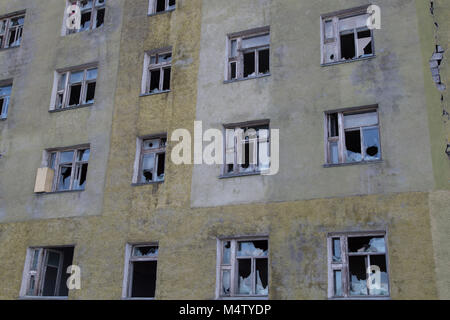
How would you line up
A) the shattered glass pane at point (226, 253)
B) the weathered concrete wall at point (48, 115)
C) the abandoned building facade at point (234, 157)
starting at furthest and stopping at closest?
the weathered concrete wall at point (48, 115) < the shattered glass pane at point (226, 253) < the abandoned building facade at point (234, 157)

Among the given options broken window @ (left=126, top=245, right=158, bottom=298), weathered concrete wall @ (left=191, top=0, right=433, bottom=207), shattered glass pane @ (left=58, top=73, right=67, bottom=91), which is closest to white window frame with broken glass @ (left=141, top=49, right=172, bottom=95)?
weathered concrete wall @ (left=191, top=0, right=433, bottom=207)

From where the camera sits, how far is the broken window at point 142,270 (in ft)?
48.2

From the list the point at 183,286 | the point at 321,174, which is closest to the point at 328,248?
the point at 321,174

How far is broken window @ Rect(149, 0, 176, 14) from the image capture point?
17500mm

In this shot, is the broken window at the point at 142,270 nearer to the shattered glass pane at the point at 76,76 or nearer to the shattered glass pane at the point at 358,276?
the shattered glass pane at the point at 358,276

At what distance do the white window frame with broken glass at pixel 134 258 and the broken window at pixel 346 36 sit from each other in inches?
272

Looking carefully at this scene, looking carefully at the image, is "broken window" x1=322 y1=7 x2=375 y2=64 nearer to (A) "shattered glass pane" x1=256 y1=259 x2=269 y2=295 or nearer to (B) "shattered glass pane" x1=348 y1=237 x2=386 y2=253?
(B) "shattered glass pane" x1=348 y1=237 x2=386 y2=253

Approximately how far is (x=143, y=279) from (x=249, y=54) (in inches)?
280

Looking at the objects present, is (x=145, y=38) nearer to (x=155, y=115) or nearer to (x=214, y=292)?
(x=155, y=115)

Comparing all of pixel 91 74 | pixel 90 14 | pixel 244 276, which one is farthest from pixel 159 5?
pixel 244 276

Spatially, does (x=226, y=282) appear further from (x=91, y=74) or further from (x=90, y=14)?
(x=90, y=14)

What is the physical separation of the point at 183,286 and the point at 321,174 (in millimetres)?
4483

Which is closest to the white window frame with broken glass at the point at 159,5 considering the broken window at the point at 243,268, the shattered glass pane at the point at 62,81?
the shattered glass pane at the point at 62,81

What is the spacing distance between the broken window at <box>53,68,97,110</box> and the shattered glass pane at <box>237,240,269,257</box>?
7.30m
